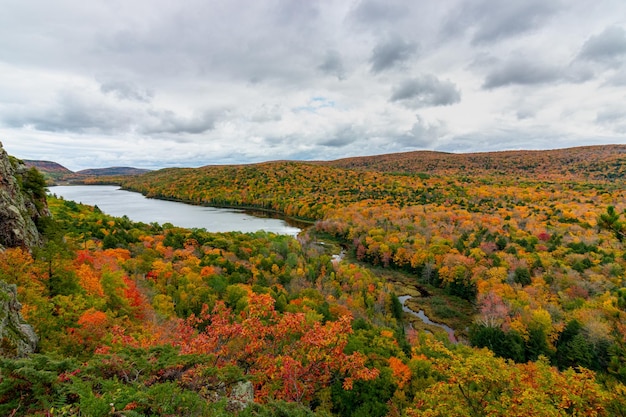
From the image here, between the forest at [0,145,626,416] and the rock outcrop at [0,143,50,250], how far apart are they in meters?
2.04

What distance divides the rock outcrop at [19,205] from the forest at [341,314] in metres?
2.04

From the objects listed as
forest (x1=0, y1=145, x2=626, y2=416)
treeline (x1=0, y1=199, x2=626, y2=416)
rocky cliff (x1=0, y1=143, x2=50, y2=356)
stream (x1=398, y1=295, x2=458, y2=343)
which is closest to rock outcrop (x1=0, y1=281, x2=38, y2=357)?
rocky cliff (x1=0, y1=143, x2=50, y2=356)

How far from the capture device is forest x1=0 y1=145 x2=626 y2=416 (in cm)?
1006

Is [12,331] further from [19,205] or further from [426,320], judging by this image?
[426,320]

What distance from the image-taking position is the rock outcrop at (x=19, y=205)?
880 inches

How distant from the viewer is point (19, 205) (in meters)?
25.8

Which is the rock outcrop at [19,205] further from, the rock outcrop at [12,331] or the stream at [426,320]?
the stream at [426,320]

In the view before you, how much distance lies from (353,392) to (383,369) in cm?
408

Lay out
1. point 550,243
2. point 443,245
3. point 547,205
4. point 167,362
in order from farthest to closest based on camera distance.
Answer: point 547,205 → point 443,245 → point 550,243 → point 167,362

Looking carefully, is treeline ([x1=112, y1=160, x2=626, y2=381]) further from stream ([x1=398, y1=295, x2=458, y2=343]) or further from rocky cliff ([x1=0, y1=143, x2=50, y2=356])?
rocky cliff ([x1=0, y1=143, x2=50, y2=356])

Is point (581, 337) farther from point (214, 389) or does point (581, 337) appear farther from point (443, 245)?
point (214, 389)

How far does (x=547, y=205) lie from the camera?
107375mm

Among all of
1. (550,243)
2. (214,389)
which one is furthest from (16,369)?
(550,243)

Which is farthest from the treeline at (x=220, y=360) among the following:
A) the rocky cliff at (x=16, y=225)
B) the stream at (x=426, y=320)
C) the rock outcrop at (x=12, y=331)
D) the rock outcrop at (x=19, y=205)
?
the stream at (x=426, y=320)
